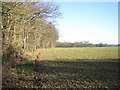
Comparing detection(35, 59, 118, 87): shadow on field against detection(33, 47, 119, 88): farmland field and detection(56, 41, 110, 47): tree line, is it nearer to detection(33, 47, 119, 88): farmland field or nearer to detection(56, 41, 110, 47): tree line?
detection(33, 47, 119, 88): farmland field

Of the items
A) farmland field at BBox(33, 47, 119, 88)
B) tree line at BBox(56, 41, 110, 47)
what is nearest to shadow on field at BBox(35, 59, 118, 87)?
farmland field at BBox(33, 47, 119, 88)

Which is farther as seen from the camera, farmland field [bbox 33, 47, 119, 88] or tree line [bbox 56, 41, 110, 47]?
tree line [bbox 56, 41, 110, 47]

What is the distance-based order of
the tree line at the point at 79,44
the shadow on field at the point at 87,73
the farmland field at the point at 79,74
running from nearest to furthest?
the farmland field at the point at 79,74 → the shadow on field at the point at 87,73 → the tree line at the point at 79,44

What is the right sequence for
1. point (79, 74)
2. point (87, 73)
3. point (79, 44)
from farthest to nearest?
point (79, 44) < point (87, 73) < point (79, 74)

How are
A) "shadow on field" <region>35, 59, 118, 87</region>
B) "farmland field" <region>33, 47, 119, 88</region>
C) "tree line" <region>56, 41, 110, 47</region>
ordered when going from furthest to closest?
"tree line" <region>56, 41, 110, 47</region> → "shadow on field" <region>35, 59, 118, 87</region> → "farmland field" <region>33, 47, 119, 88</region>

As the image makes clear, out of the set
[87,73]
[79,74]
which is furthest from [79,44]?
[79,74]

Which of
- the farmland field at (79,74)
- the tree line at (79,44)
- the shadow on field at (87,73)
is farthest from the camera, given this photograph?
the tree line at (79,44)

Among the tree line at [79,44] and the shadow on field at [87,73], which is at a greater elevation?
the tree line at [79,44]

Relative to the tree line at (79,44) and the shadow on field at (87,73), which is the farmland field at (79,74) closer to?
the shadow on field at (87,73)

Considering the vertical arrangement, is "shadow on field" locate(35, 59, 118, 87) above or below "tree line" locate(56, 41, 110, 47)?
below

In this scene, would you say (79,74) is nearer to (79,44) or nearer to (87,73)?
(87,73)

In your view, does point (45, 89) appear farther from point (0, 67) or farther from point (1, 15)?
point (1, 15)

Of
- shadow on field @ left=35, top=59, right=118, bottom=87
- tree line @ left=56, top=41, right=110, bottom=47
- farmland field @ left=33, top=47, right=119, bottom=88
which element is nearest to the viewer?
farmland field @ left=33, top=47, right=119, bottom=88

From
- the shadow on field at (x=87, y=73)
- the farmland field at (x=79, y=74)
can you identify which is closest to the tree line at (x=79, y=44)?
the farmland field at (x=79, y=74)
